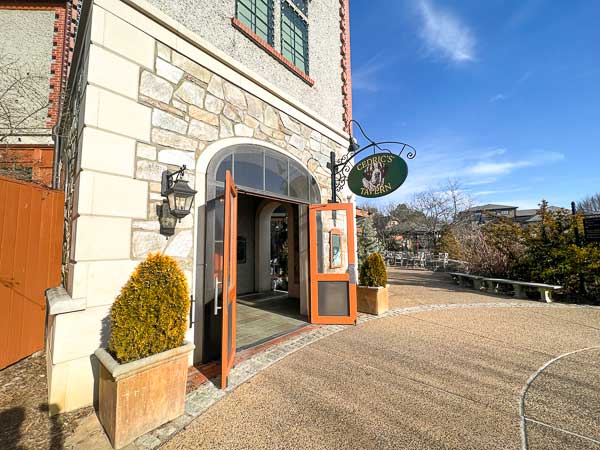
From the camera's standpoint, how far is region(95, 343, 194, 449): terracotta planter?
188cm

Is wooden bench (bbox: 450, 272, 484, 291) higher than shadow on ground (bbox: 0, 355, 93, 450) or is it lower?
higher

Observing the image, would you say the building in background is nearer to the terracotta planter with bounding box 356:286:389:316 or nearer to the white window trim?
the terracotta planter with bounding box 356:286:389:316

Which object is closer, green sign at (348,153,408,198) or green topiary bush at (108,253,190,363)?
green topiary bush at (108,253,190,363)

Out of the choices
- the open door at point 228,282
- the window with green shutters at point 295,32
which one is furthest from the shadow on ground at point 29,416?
the window with green shutters at point 295,32

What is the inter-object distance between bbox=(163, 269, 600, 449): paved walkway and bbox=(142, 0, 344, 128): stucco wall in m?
4.48

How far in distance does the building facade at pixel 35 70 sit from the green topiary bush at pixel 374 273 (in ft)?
25.2

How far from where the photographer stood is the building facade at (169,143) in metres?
2.43

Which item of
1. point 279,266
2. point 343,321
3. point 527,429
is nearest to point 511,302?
point 343,321

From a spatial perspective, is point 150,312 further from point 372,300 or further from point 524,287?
point 524,287

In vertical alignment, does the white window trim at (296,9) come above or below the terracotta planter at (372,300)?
above

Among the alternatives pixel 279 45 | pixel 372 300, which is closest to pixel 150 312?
pixel 372 300

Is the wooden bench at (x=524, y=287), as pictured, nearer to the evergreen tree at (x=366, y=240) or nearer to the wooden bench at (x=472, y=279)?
the wooden bench at (x=472, y=279)

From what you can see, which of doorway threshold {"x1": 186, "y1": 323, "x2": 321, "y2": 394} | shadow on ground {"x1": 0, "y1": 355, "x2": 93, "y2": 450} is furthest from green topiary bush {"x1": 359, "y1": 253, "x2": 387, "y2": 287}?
shadow on ground {"x1": 0, "y1": 355, "x2": 93, "y2": 450}

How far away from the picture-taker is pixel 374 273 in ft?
17.7
